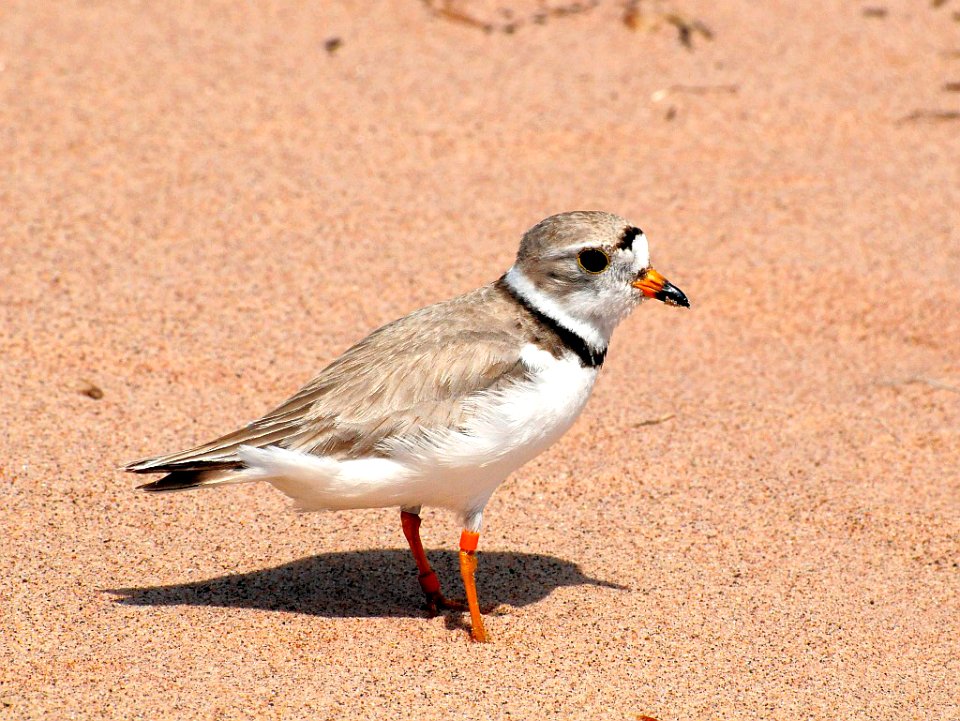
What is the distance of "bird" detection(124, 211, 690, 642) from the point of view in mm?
4742

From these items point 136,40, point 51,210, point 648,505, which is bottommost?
point 648,505

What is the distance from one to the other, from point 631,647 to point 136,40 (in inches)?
281

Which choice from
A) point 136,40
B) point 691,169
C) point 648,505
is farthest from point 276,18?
point 648,505

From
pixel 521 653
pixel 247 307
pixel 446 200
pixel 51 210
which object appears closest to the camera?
pixel 521 653

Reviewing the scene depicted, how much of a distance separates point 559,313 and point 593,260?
0.26m

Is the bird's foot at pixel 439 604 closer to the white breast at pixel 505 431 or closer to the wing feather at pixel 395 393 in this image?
the white breast at pixel 505 431

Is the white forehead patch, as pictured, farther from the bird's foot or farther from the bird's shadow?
the bird's foot

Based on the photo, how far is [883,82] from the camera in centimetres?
1026

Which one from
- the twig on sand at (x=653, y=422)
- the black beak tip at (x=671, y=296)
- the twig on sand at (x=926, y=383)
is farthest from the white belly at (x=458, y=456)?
the twig on sand at (x=926, y=383)

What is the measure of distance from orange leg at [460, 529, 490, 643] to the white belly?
25 cm

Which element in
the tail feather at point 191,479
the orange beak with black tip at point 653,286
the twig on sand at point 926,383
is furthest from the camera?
the twig on sand at point 926,383

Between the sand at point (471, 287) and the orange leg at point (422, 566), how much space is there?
10cm

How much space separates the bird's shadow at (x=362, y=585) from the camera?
5.11 m

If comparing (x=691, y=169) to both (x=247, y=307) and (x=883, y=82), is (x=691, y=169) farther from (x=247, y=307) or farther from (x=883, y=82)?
(x=247, y=307)
